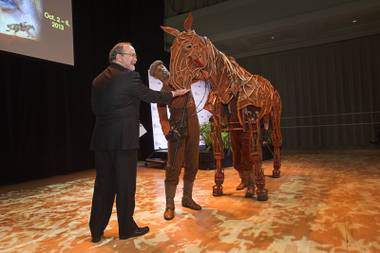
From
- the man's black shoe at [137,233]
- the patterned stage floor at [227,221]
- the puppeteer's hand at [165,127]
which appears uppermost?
the puppeteer's hand at [165,127]

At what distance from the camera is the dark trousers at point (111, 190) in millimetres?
1881

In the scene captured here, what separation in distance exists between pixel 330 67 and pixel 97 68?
6.43m

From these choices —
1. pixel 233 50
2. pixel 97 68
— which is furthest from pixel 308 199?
pixel 233 50

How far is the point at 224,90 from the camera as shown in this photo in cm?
278

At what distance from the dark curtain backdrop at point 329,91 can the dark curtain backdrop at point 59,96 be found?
4.51 meters

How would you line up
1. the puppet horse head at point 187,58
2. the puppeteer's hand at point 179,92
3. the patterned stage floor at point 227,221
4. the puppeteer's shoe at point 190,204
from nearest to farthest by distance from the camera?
1. the patterned stage floor at point 227,221
2. the puppeteer's hand at point 179,92
3. the puppet horse head at point 187,58
4. the puppeteer's shoe at point 190,204

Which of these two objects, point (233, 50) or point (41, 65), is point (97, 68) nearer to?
point (41, 65)

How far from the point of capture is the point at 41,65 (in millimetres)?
5176

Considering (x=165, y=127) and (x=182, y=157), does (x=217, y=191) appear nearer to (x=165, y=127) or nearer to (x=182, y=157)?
(x=182, y=157)

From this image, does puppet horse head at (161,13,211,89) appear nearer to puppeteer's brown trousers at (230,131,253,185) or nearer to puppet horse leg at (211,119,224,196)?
puppet horse leg at (211,119,224,196)

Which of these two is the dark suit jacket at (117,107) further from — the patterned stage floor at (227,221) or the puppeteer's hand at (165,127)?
the patterned stage floor at (227,221)

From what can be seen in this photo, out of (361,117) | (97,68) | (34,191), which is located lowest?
(34,191)

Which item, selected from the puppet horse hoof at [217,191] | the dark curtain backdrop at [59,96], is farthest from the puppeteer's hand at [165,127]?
the dark curtain backdrop at [59,96]

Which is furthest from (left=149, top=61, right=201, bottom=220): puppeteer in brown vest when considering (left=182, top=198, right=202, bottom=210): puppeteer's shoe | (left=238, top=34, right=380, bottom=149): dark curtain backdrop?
(left=238, top=34, right=380, bottom=149): dark curtain backdrop
